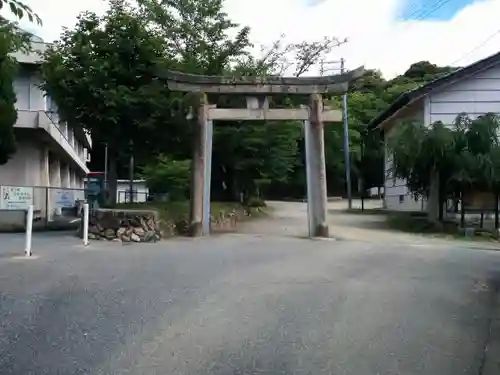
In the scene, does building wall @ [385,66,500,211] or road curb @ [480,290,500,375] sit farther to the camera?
building wall @ [385,66,500,211]

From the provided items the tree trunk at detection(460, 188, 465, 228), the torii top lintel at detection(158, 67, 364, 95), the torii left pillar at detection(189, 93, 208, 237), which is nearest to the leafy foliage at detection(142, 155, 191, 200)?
the torii left pillar at detection(189, 93, 208, 237)

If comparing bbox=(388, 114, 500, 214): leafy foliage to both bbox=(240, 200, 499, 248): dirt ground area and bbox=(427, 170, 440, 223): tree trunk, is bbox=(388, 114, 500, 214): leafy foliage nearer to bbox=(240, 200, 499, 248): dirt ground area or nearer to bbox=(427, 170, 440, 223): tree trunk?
bbox=(427, 170, 440, 223): tree trunk

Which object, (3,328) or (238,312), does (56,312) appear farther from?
(238,312)

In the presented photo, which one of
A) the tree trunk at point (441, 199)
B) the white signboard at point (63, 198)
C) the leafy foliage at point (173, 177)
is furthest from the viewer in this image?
the leafy foliage at point (173, 177)

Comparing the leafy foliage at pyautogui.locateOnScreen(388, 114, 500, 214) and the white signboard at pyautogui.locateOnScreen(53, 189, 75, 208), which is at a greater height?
the leafy foliage at pyautogui.locateOnScreen(388, 114, 500, 214)

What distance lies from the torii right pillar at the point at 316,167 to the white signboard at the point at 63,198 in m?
11.7

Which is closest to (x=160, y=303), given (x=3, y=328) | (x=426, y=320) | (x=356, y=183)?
(x=3, y=328)

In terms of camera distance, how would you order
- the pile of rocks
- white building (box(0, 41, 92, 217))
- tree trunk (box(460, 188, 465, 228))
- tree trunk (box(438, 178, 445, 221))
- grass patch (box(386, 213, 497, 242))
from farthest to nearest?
white building (box(0, 41, 92, 217))
tree trunk (box(438, 178, 445, 221))
tree trunk (box(460, 188, 465, 228))
grass patch (box(386, 213, 497, 242))
the pile of rocks

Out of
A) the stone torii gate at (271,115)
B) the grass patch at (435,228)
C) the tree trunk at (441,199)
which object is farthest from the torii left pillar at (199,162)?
the tree trunk at (441,199)

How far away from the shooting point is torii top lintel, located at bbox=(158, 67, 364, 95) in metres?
19.1

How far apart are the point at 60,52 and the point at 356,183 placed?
39.6m

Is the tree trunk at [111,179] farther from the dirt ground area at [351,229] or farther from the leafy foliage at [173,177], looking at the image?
the leafy foliage at [173,177]

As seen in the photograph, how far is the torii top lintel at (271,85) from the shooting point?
19.1 m

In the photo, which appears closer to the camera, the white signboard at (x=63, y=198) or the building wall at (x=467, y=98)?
the white signboard at (x=63, y=198)
